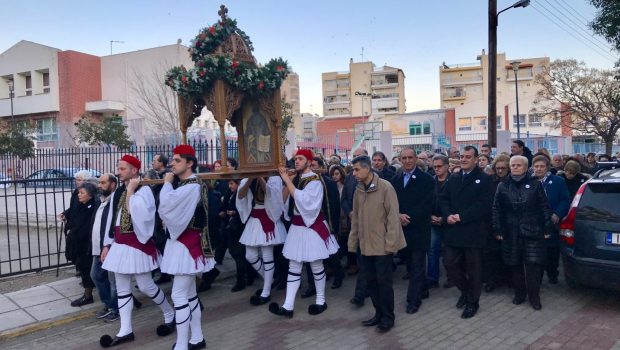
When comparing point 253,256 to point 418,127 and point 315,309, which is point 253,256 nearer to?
point 315,309

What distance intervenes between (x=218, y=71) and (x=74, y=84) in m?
34.4

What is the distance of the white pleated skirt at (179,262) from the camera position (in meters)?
4.90

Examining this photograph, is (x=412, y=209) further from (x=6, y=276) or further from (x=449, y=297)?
(x=6, y=276)

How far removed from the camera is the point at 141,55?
115 ft

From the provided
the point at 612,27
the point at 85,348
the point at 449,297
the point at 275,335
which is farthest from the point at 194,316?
the point at 612,27

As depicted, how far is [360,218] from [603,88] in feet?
96.2

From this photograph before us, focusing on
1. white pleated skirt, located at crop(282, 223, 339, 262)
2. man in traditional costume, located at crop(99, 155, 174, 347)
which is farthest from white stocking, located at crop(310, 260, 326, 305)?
man in traditional costume, located at crop(99, 155, 174, 347)

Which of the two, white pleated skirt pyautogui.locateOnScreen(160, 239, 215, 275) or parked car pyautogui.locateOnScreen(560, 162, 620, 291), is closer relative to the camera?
white pleated skirt pyautogui.locateOnScreen(160, 239, 215, 275)

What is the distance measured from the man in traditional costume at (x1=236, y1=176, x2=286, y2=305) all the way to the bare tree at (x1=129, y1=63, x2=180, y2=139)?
67.8 ft

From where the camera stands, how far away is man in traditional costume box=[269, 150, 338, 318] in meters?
5.99

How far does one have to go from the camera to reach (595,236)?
232 inches

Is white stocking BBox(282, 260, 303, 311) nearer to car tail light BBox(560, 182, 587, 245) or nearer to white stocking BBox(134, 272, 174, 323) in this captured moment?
white stocking BBox(134, 272, 174, 323)

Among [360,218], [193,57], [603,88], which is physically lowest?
[360,218]

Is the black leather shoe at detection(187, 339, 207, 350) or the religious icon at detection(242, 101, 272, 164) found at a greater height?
the religious icon at detection(242, 101, 272, 164)
